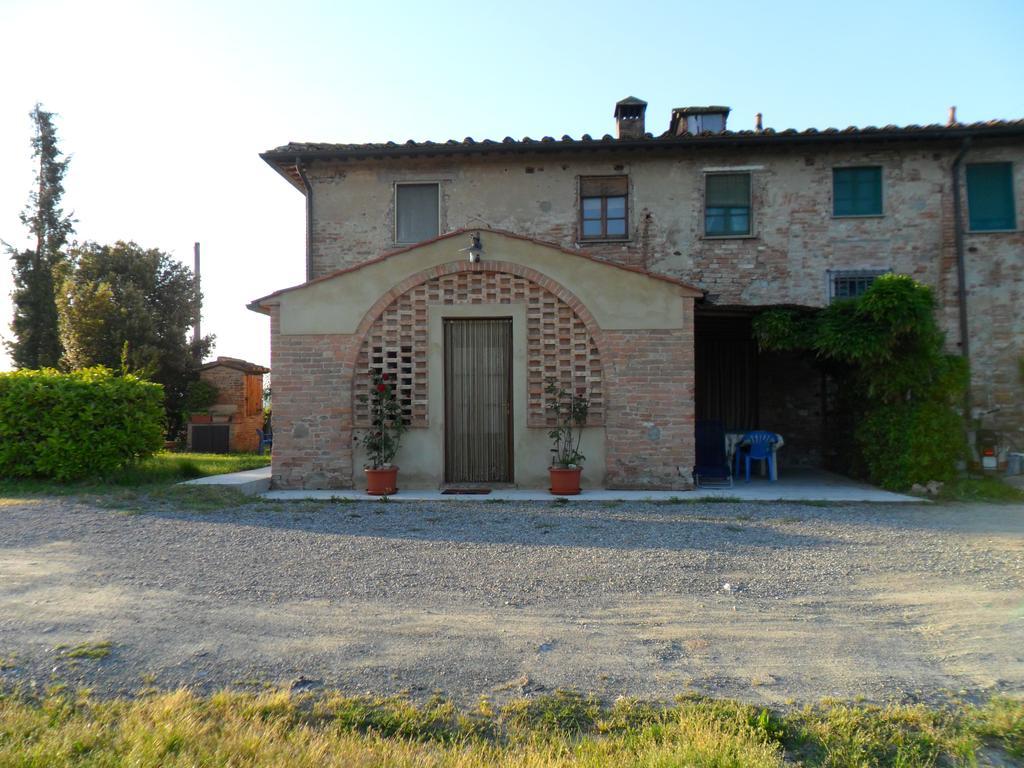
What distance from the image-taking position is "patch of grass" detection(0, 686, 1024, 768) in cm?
264

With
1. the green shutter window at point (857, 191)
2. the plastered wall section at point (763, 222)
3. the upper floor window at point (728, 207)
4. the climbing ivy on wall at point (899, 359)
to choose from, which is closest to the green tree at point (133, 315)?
the plastered wall section at point (763, 222)

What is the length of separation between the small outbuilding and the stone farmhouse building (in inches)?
247

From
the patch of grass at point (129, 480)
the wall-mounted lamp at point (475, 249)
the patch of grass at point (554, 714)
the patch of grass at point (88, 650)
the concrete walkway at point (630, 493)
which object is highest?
the wall-mounted lamp at point (475, 249)

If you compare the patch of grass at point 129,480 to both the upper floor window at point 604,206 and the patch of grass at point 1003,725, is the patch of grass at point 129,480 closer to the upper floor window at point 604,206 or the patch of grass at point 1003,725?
the upper floor window at point 604,206

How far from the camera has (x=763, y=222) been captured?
40.8ft

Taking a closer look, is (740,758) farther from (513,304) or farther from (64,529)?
(513,304)

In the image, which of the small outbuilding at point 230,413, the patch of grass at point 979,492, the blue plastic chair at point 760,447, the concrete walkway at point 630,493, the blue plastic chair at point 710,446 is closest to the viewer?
the concrete walkway at point 630,493

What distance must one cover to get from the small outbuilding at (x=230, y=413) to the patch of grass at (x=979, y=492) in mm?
15095

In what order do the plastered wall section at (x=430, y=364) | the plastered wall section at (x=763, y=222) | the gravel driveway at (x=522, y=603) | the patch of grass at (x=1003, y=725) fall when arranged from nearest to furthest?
the patch of grass at (x=1003, y=725) → the gravel driveway at (x=522, y=603) → the plastered wall section at (x=430, y=364) → the plastered wall section at (x=763, y=222)

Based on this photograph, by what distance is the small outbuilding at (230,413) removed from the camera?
1714 cm

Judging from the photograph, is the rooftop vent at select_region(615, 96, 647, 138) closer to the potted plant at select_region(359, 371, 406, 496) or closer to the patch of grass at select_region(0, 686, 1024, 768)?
the potted plant at select_region(359, 371, 406, 496)

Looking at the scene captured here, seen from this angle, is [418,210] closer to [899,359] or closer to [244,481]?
[244,481]

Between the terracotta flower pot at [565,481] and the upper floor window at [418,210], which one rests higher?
the upper floor window at [418,210]

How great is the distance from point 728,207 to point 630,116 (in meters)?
3.32
